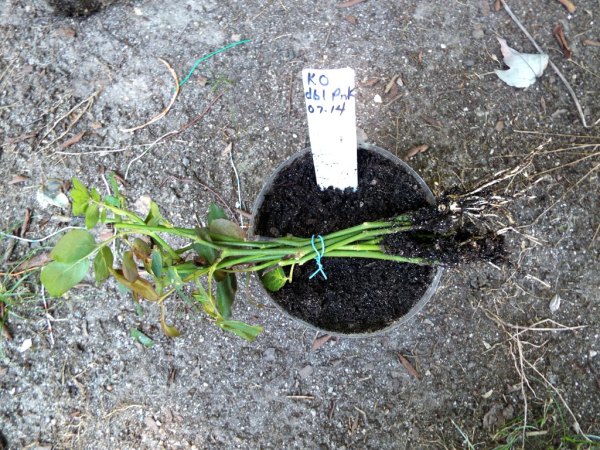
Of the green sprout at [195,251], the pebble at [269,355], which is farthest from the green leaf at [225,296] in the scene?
the pebble at [269,355]

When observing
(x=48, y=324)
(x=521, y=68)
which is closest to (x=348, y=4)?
(x=521, y=68)

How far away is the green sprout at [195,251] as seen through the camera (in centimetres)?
77

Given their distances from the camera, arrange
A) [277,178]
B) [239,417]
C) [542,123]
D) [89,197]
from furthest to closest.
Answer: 1. [542,123]
2. [239,417]
3. [277,178]
4. [89,197]

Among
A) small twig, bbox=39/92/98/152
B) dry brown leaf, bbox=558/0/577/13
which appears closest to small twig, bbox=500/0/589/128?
dry brown leaf, bbox=558/0/577/13

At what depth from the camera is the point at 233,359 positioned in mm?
1247

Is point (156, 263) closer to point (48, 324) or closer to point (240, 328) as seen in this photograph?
point (240, 328)

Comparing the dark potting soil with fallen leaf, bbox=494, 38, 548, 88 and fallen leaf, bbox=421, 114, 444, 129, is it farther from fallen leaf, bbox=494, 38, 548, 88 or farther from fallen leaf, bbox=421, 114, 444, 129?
fallen leaf, bbox=494, 38, 548, 88

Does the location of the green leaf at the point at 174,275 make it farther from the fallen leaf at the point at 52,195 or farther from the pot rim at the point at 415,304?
the fallen leaf at the point at 52,195

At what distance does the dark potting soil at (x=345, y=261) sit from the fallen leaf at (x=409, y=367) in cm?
27

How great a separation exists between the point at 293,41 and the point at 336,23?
12cm

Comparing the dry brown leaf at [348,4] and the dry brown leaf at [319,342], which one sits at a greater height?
the dry brown leaf at [348,4]

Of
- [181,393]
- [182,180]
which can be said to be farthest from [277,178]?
[181,393]

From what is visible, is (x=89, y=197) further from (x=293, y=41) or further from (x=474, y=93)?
(x=474, y=93)

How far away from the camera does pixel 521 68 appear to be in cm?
134
